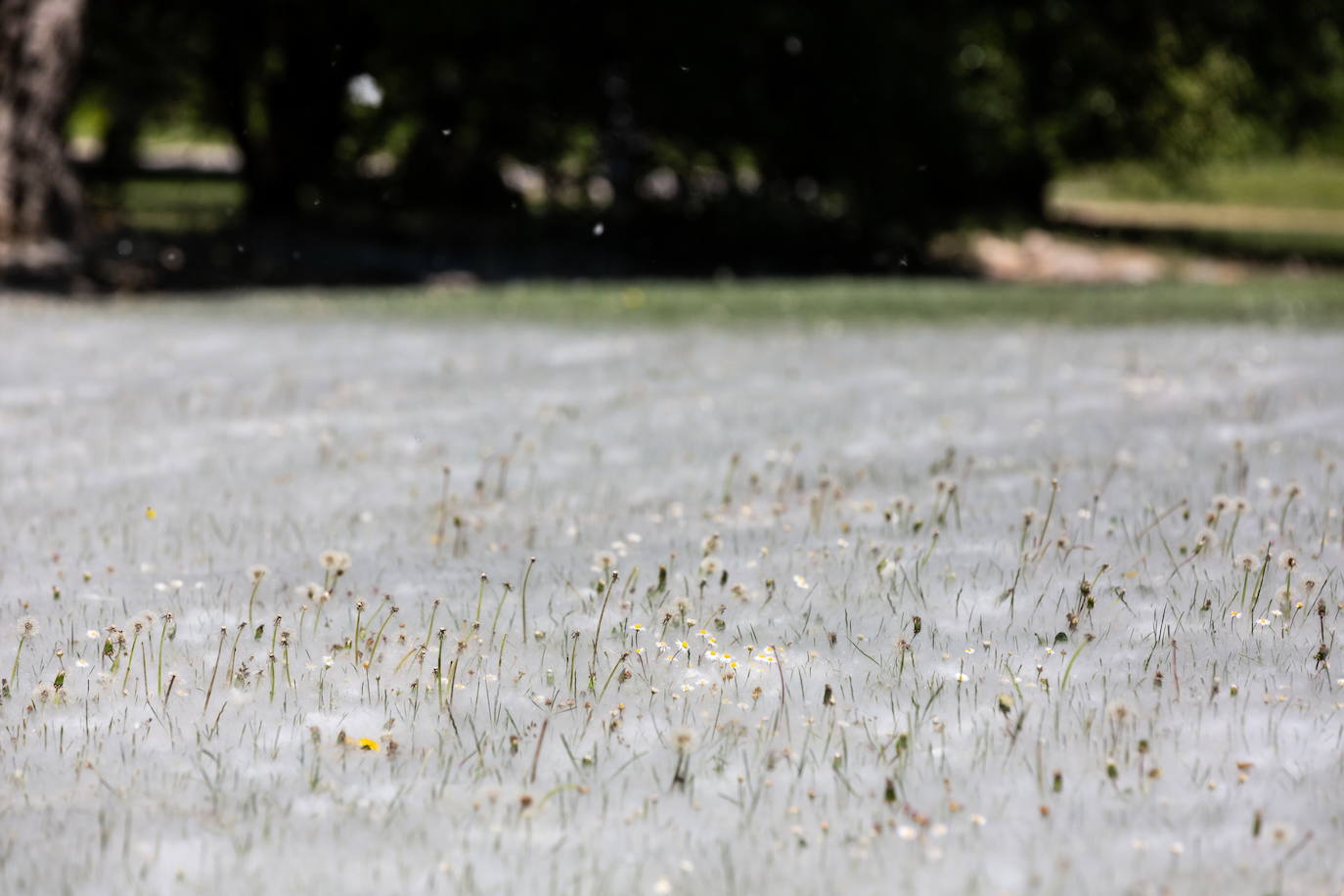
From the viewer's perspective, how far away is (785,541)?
17.5ft

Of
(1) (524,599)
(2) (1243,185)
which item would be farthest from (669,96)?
(2) (1243,185)

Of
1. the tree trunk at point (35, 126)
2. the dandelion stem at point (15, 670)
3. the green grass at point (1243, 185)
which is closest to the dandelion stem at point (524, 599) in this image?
the dandelion stem at point (15, 670)

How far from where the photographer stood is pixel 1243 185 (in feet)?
146

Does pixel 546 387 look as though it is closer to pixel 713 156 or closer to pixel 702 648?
pixel 702 648

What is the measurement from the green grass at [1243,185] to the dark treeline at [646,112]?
10741 millimetres

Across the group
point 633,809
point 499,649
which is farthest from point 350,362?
point 633,809

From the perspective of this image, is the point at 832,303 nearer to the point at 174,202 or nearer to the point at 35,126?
the point at 35,126

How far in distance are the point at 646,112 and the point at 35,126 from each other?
7.20 meters

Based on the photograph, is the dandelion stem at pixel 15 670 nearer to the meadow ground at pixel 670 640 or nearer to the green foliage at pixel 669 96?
the meadow ground at pixel 670 640

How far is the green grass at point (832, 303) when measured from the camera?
12938 millimetres

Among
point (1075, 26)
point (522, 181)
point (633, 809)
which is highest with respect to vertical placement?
point (1075, 26)

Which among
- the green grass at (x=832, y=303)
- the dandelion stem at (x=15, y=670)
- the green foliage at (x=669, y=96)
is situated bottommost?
the dandelion stem at (x=15, y=670)

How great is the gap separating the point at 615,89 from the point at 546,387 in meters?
11.0

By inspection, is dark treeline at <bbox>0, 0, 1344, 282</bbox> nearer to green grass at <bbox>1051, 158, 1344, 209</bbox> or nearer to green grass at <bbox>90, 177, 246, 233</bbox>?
green grass at <bbox>90, 177, 246, 233</bbox>
